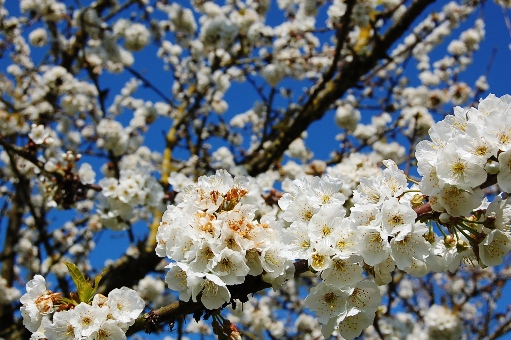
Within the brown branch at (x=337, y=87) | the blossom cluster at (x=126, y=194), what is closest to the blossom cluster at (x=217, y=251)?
the blossom cluster at (x=126, y=194)

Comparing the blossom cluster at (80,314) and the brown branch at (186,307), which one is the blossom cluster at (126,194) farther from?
the brown branch at (186,307)

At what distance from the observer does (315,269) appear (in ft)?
4.46

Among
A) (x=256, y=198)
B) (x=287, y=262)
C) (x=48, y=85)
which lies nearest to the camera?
(x=287, y=262)

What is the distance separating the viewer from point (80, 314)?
57.7 inches

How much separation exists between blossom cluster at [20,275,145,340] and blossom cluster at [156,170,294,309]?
0.19m

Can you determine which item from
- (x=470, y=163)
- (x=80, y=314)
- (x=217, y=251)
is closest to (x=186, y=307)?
(x=217, y=251)

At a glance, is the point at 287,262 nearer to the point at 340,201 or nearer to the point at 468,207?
the point at 340,201

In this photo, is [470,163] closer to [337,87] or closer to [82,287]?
[82,287]

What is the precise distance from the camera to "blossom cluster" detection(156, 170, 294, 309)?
1.39 m

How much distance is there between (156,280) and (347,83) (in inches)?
188

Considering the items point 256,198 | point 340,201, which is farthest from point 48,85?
point 340,201

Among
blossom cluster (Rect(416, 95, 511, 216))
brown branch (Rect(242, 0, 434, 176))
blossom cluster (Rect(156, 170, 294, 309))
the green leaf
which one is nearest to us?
blossom cluster (Rect(416, 95, 511, 216))

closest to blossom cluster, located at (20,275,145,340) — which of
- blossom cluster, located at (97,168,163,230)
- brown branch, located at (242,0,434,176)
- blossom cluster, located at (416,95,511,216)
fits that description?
blossom cluster, located at (416,95,511,216)

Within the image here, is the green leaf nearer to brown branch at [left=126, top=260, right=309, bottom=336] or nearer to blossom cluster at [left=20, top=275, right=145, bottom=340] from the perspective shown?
blossom cluster at [left=20, top=275, right=145, bottom=340]
